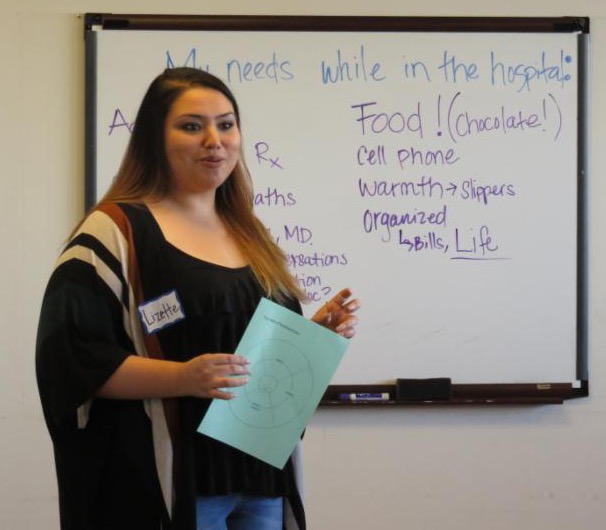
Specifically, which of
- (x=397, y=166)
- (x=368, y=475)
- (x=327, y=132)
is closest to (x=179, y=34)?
(x=327, y=132)

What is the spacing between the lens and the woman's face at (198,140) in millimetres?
1178

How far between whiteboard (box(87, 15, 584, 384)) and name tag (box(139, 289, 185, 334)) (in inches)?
51.4

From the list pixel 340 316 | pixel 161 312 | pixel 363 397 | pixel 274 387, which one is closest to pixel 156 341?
pixel 161 312

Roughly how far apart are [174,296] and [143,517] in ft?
0.91

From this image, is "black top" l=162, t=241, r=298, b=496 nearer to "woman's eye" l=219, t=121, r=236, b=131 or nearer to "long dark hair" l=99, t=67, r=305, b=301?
"long dark hair" l=99, t=67, r=305, b=301

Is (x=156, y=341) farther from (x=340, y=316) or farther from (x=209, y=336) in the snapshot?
(x=340, y=316)

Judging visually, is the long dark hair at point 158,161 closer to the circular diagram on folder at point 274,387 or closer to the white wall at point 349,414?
the circular diagram on folder at point 274,387

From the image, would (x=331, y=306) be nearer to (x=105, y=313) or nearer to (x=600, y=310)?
(x=105, y=313)

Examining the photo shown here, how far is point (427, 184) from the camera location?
95.7 inches

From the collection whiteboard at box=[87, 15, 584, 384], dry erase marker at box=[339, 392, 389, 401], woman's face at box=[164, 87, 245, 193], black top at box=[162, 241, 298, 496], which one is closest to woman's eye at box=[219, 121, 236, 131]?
woman's face at box=[164, 87, 245, 193]

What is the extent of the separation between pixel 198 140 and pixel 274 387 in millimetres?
345

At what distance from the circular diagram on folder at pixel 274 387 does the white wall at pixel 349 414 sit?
1247 mm

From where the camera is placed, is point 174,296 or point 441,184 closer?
point 174,296

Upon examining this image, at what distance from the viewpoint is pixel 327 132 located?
2.41 metres
